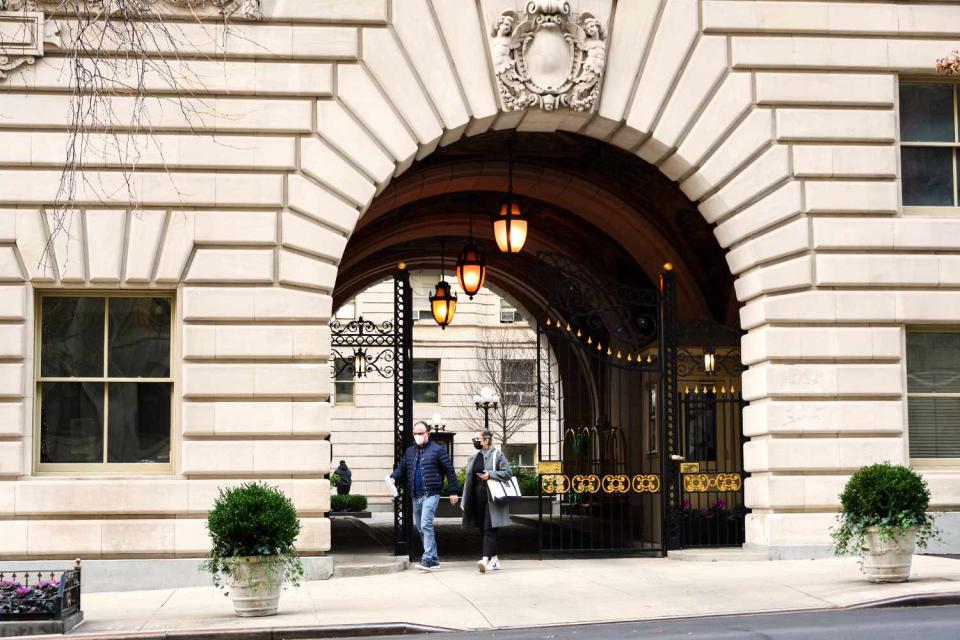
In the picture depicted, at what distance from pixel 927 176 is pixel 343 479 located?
3565 centimetres

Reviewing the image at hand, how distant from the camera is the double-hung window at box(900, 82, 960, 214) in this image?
67.8 feet

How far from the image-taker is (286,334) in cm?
1869

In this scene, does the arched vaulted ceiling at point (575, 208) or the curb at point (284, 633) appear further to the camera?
the arched vaulted ceiling at point (575, 208)

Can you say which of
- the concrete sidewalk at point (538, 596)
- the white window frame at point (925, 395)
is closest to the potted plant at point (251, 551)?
the concrete sidewalk at point (538, 596)

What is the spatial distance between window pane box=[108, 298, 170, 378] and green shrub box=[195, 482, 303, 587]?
411 cm

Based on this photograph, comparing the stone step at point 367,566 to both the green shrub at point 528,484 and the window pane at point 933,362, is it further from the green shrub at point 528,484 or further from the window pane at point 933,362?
the green shrub at point 528,484

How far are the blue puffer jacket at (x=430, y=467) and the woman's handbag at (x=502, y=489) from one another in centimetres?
51

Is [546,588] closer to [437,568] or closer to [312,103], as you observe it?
[437,568]

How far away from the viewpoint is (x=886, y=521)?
1627cm

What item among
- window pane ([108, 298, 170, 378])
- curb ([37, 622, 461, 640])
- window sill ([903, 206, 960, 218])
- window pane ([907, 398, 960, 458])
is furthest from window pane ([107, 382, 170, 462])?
window sill ([903, 206, 960, 218])

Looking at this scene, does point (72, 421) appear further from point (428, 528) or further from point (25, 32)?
point (25, 32)

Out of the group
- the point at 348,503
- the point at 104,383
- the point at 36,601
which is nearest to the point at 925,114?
the point at 104,383

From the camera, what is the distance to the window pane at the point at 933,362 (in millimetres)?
20422

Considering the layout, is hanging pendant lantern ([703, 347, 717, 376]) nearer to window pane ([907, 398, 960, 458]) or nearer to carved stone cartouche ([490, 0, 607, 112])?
window pane ([907, 398, 960, 458])
